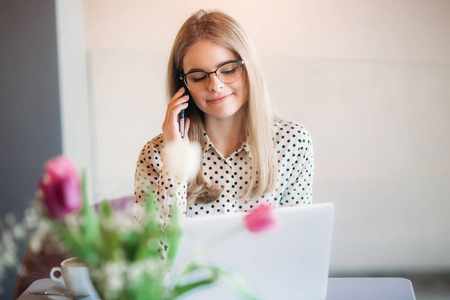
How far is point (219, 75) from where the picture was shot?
1512 millimetres

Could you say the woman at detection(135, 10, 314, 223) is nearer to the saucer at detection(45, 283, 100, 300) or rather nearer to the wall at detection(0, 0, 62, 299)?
the saucer at detection(45, 283, 100, 300)

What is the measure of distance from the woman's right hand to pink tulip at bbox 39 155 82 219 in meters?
1.00

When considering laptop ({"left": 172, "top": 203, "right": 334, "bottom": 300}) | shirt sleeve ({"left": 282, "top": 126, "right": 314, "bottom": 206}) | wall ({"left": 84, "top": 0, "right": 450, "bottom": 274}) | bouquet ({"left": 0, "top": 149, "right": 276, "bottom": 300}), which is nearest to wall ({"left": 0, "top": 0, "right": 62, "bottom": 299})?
wall ({"left": 84, "top": 0, "right": 450, "bottom": 274})

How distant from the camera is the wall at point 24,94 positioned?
249 cm

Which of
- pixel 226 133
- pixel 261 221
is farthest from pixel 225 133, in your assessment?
pixel 261 221

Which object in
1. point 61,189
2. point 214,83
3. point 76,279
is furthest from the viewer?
point 214,83

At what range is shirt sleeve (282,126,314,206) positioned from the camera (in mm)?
1622

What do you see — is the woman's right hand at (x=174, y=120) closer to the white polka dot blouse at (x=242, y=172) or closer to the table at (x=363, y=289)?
the white polka dot blouse at (x=242, y=172)

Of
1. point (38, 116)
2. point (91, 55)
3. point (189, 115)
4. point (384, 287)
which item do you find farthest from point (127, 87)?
point (384, 287)

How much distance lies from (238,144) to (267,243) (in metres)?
0.82

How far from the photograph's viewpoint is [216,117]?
1.66m

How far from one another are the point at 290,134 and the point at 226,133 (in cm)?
22

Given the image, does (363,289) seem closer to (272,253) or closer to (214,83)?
(272,253)

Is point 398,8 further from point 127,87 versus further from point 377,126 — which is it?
point 127,87
